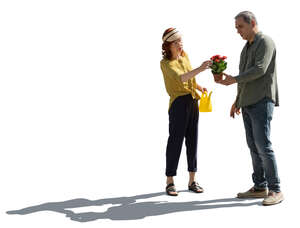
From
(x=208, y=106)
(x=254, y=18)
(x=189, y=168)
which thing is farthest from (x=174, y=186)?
(x=254, y=18)

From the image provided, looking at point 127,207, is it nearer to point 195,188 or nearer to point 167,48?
point 195,188

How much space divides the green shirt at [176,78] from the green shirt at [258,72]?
599mm

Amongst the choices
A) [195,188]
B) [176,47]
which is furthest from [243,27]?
[195,188]

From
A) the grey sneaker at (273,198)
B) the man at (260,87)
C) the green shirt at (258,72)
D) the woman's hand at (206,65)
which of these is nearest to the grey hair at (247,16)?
the man at (260,87)

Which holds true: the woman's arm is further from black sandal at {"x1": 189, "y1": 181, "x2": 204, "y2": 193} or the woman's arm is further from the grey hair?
black sandal at {"x1": 189, "y1": 181, "x2": 204, "y2": 193}

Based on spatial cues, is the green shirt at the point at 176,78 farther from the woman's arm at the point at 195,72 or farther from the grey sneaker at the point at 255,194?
the grey sneaker at the point at 255,194

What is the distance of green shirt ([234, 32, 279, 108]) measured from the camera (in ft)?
16.3

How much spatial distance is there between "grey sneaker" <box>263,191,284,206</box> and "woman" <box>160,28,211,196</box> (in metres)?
0.86

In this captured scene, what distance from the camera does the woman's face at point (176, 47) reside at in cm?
548

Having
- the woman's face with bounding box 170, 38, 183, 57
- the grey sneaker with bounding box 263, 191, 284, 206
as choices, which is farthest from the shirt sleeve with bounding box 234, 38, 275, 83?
the grey sneaker with bounding box 263, 191, 284, 206

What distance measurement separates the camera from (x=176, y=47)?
5504 mm

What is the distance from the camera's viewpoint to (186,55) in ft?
18.7

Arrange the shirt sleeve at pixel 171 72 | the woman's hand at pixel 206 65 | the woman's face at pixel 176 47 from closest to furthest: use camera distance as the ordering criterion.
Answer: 1. the woman's hand at pixel 206 65
2. the shirt sleeve at pixel 171 72
3. the woman's face at pixel 176 47

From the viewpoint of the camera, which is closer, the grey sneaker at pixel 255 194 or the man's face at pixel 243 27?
the man's face at pixel 243 27
